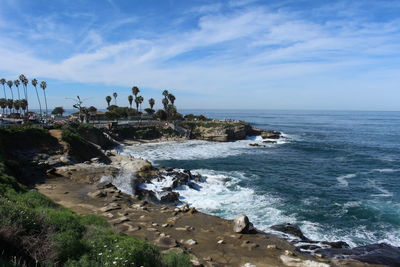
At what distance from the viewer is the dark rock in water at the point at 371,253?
50.8 ft

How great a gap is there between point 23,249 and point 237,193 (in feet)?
73.3

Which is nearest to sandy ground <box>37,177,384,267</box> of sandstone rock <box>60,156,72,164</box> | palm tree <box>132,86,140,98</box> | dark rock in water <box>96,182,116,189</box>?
dark rock in water <box>96,182,116,189</box>

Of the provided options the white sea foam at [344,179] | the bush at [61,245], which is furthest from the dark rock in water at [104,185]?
the white sea foam at [344,179]

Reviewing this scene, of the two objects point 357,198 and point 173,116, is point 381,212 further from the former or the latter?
point 173,116

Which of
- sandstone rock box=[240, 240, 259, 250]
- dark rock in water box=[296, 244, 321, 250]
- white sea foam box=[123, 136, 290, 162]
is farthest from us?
white sea foam box=[123, 136, 290, 162]

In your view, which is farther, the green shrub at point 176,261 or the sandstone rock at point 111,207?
the sandstone rock at point 111,207

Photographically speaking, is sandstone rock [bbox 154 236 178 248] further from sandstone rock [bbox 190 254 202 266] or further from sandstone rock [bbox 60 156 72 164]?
sandstone rock [bbox 60 156 72 164]

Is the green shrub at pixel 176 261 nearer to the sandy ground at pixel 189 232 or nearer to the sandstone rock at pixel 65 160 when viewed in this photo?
the sandy ground at pixel 189 232

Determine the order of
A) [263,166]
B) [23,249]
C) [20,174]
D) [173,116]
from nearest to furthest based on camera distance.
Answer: [23,249], [20,174], [263,166], [173,116]

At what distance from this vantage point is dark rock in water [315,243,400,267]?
15469 mm

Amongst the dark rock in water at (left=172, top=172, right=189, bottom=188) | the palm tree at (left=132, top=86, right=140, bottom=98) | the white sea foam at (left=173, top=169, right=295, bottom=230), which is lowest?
the white sea foam at (left=173, top=169, right=295, bottom=230)

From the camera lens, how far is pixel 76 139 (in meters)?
39.5

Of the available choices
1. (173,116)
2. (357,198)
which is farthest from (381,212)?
(173,116)

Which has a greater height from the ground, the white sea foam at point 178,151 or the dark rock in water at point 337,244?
the dark rock in water at point 337,244
